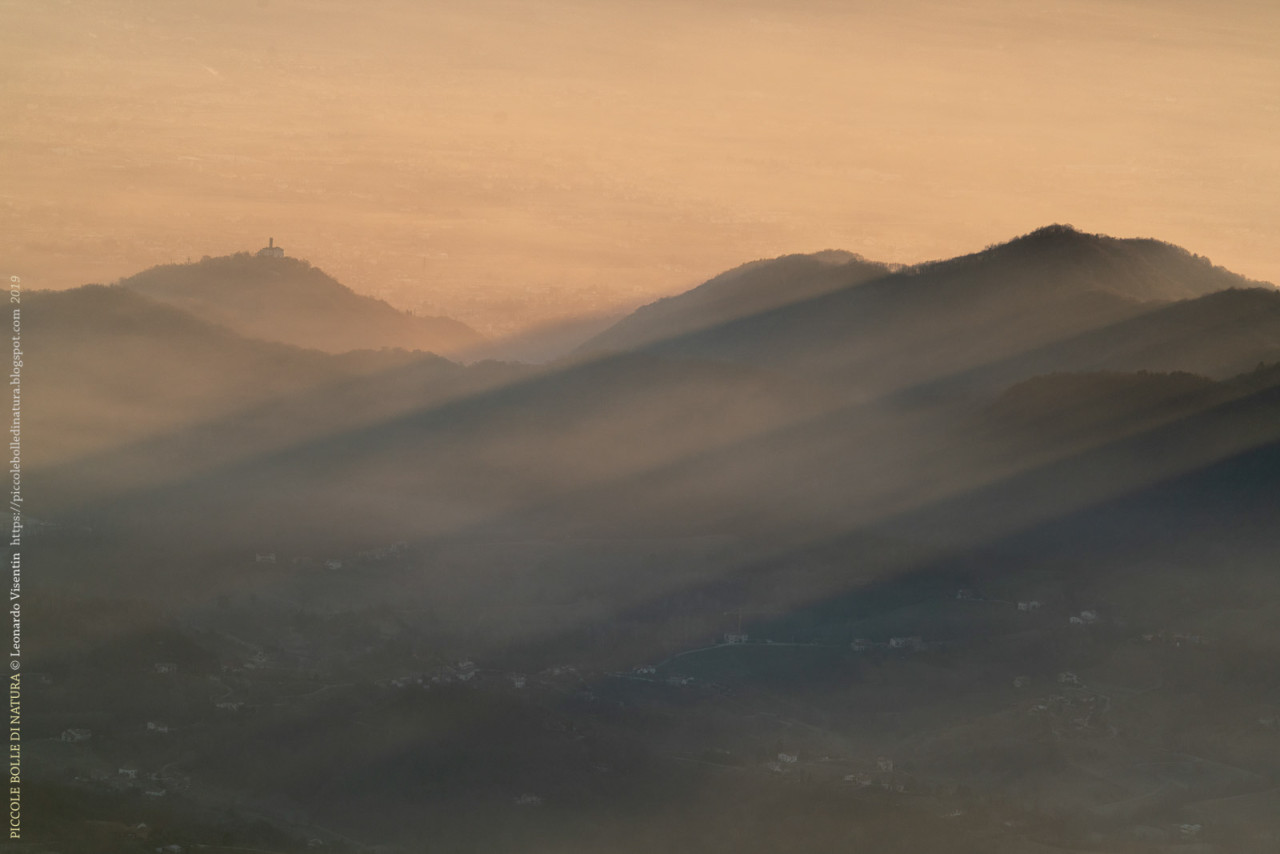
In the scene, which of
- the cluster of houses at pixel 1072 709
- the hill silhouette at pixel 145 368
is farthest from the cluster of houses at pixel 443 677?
the hill silhouette at pixel 145 368

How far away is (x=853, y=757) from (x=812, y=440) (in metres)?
68.1

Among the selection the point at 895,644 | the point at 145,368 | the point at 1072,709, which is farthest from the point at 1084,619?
the point at 145,368

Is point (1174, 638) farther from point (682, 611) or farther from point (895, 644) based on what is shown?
point (682, 611)

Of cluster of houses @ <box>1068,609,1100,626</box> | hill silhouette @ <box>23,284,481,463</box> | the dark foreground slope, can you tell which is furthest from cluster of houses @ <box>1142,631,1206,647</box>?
hill silhouette @ <box>23,284,481,463</box>

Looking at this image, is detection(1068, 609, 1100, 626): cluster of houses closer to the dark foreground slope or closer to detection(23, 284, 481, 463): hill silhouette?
the dark foreground slope

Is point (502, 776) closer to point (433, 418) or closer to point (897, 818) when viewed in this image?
point (897, 818)

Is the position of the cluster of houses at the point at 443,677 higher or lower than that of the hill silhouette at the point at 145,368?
lower

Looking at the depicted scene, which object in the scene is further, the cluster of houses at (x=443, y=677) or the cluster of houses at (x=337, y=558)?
the cluster of houses at (x=337, y=558)

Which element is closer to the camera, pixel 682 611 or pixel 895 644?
pixel 895 644

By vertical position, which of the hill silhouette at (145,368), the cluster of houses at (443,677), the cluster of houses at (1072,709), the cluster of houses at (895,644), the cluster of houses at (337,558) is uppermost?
the hill silhouette at (145,368)

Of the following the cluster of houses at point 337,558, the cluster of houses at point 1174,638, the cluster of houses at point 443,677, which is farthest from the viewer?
the cluster of houses at point 337,558

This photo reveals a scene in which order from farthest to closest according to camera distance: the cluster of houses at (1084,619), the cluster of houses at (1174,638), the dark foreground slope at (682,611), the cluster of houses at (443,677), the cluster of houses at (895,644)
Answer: the cluster of houses at (1084,619)
the cluster of houses at (1174,638)
the cluster of houses at (895,644)
the cluster of houses at (443,677)
the dark foreground slope at (682,611)

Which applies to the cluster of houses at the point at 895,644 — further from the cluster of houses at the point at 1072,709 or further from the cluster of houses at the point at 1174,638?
the cluster of houses at the point at 1174,638

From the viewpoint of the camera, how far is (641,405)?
16238cm
